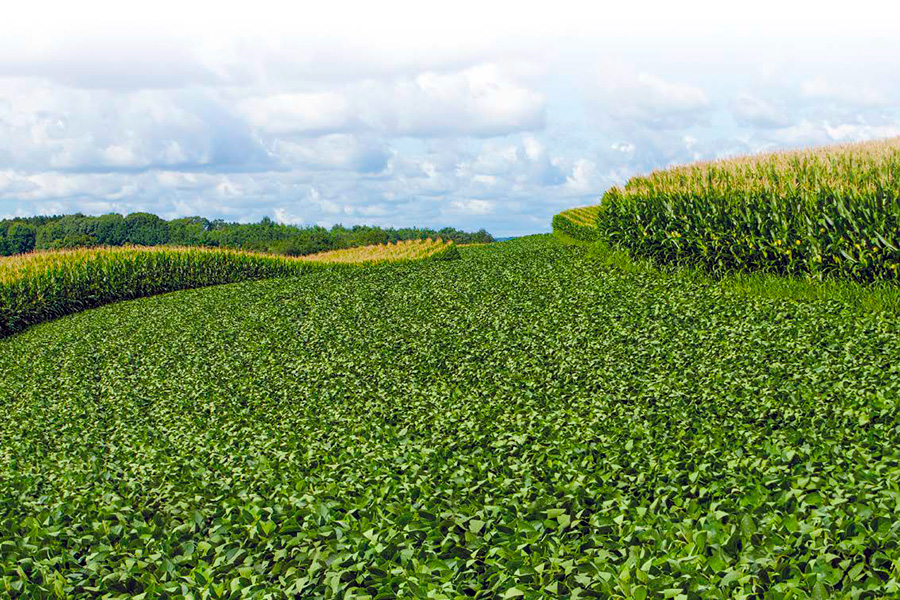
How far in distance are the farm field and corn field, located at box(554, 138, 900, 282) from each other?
5.24 ft

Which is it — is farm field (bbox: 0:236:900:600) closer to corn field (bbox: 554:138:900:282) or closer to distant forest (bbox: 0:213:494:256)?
corn field (bbox: 554:138:900:282)

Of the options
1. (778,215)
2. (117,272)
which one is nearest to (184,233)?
(117,272)

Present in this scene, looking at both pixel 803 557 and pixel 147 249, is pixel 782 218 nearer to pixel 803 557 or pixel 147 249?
pixel 803 557

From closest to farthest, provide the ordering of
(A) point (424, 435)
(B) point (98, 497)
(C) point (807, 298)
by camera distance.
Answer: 1. (B) point (98, 497)
2. (A) point (424, 435)
3. (C) point (807, 298)

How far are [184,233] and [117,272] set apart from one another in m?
35.5

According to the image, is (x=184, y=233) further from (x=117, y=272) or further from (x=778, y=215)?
(x=778, y=215)

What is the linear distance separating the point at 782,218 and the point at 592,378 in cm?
747

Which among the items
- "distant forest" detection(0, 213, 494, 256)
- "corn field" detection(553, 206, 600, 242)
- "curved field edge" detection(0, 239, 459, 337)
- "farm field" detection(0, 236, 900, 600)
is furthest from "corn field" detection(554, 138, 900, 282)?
"distant forest" detection(0, 213, 494, 256)

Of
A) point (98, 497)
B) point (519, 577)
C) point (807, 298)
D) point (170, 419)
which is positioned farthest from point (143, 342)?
point (807, 298)

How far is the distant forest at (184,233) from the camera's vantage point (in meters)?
51.2

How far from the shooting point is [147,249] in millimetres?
22125

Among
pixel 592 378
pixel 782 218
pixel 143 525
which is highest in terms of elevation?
pixel 782 218

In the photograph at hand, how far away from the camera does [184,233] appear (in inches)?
2143

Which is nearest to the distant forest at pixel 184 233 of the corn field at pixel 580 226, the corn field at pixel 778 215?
the corn field at pixel 580 226
